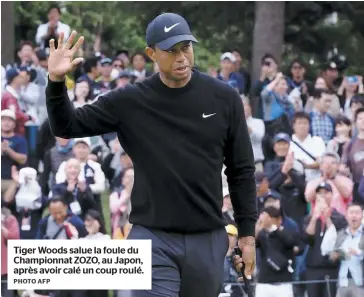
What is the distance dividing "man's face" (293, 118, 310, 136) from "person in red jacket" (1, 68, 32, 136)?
3.10m

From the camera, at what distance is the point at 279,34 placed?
18422 millimetres

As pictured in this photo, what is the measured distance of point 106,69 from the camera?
15.4 metres

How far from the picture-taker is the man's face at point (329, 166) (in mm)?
12273

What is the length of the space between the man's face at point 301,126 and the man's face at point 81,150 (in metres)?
2.28

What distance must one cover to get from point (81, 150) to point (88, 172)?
0.32 meters

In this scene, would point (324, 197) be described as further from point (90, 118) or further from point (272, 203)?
point (90, 118)

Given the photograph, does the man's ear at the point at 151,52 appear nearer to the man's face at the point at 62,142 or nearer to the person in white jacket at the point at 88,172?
the person in white jacket at the point at 88,172

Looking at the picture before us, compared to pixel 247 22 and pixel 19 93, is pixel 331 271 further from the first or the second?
pixel 247 22

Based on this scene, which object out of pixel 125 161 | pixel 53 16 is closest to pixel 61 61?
pixel 125 161

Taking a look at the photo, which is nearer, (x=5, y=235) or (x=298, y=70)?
(x=5, y=235)

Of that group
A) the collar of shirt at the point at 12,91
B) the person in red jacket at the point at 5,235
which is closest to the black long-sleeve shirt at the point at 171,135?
the person in red jacket at the point at 5,235

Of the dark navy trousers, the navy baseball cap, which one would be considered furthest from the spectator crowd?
the navy baseball cap

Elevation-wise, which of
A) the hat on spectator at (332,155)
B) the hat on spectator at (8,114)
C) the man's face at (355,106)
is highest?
the man's face at (355,106)
